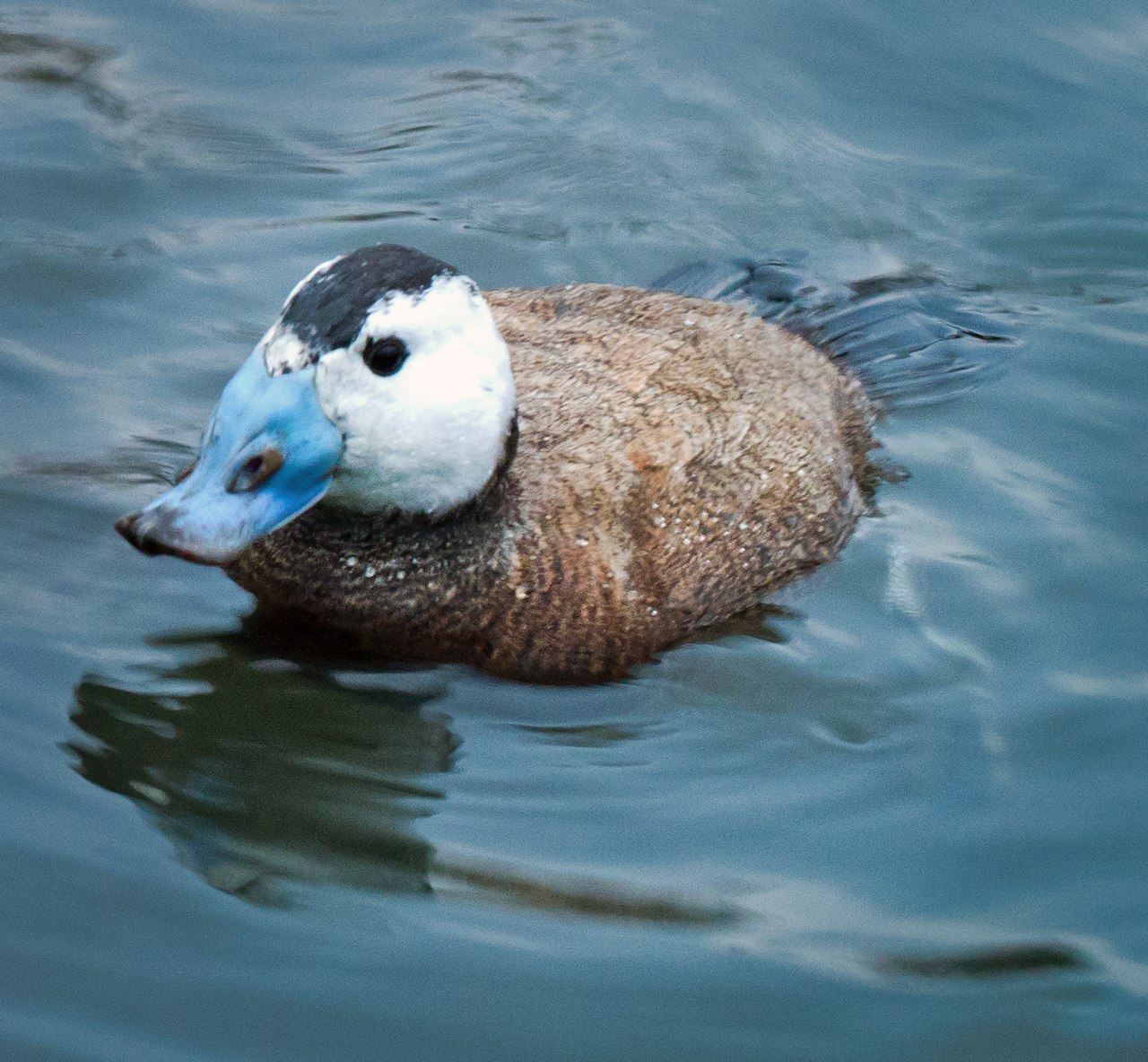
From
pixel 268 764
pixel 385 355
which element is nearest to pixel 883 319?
pixel 385 355

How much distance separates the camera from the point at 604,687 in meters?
4.75

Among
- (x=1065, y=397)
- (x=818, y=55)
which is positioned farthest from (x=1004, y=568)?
(x=818, y=55)

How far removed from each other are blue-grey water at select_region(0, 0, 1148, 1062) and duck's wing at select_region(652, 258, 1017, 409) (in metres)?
0.14

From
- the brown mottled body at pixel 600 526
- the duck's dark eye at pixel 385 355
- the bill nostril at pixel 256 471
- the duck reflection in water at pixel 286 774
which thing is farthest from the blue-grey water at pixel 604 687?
the duck's dark eye at pixel 385 355

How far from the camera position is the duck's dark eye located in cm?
436

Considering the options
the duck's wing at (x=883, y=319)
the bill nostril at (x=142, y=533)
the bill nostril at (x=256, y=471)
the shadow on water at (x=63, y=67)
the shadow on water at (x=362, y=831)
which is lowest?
the shadow on water at (x=362, y=831)

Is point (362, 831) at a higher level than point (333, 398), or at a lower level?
lower

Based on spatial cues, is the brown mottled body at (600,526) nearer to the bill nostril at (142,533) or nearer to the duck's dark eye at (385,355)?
the duck's dark eye at (385,355)

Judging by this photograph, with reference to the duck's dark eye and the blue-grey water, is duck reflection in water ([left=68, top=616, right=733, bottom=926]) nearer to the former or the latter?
the blue-grey water

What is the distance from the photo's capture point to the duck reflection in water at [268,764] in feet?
12.5

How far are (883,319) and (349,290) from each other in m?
3.09

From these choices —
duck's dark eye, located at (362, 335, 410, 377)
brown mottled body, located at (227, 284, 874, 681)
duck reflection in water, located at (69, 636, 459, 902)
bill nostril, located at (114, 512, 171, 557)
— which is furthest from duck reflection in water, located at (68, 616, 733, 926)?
duck's dark eye, located at (362, 335, 410, 377)

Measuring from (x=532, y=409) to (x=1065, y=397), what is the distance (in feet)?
7.98

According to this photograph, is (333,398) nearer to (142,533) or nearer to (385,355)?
(385,355)
